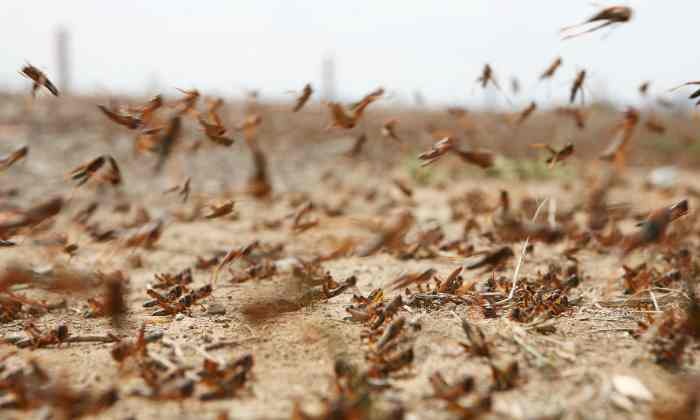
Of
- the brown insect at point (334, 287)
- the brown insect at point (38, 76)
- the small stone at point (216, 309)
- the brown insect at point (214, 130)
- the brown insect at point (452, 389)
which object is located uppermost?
the brown insect at point (38, 76)

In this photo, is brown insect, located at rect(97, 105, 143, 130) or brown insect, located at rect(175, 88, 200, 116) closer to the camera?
brown insect, located at rect(97, 105, 143, 130)

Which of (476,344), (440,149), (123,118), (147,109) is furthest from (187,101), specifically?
(476,344)

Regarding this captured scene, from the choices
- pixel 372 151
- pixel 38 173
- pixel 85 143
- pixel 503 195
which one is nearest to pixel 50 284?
pixel 503 195

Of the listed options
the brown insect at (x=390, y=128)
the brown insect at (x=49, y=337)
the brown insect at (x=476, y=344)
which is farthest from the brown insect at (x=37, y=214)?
the brown insect at (x=390, y=128)

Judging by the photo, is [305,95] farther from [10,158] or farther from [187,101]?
[10,158]

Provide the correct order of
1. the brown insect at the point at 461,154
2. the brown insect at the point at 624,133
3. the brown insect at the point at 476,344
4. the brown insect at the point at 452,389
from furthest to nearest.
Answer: the brown insect at the point at 624,133, the brown insect at the point at 461,154, the brown insect at the point at 476,344, the brown insect at the point at 452,389

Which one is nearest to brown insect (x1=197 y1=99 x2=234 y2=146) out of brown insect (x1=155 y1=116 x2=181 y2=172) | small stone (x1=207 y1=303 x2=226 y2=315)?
brown insect (x1=155 y1=116 x2=181 y2=172)

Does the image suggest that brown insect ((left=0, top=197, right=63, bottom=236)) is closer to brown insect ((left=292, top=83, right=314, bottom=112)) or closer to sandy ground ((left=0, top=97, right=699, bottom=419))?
sandy ground ((left=0, top=97, right=699, bottom=419))

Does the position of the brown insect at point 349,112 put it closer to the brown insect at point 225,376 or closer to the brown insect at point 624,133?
the brown insect at point 624,133

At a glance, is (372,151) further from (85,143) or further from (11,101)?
(11,101)
